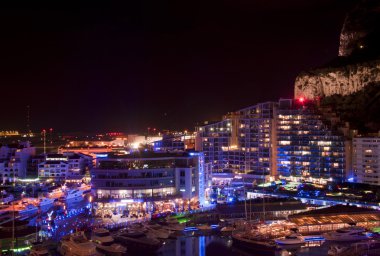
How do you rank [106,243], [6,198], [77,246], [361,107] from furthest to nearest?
1. [361,107]
2. [6,198]
3. [106,243]
4. [77,246]

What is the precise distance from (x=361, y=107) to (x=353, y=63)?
332 inches

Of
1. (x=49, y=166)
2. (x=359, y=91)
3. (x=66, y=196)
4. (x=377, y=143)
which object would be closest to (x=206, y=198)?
(x=66, y=196)

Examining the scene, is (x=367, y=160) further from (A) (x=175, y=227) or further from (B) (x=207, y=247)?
(B) (x=207, y=247)

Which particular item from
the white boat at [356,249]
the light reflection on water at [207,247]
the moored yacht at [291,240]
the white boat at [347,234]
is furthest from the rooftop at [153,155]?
the white boat at [356,249]

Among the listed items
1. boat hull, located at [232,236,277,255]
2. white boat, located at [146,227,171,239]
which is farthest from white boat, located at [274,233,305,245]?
white boat, located at [146,227,171,239]

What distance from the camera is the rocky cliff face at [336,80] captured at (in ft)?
200

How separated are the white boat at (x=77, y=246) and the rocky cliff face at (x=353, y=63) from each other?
42.3 metres

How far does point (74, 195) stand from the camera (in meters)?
44.1

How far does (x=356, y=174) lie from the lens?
47.0 m

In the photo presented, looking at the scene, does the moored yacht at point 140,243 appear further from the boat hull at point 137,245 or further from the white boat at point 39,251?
the white boat at point 39,251

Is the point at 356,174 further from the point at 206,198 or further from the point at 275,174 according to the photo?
the point at 206,198

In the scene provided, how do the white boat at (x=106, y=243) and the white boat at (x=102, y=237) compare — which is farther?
the white boat at (x=102, y=237)

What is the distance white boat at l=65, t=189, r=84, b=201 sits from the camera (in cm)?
4328

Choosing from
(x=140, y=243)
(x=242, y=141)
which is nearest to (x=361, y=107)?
(x=242, y=141)
